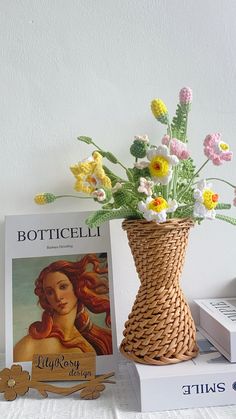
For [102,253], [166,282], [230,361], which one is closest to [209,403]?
[230,361]

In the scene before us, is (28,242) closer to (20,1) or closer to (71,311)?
(71,311)

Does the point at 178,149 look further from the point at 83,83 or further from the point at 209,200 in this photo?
the point at 83,83

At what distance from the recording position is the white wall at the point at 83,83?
2.90 ft

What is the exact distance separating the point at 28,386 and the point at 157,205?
36 centimetres

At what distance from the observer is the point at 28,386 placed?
2.31ft

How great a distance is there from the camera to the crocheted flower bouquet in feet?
2.16

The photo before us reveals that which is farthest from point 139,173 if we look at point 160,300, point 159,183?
point 160,300

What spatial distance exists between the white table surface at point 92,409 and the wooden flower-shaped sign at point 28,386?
0.01 meters

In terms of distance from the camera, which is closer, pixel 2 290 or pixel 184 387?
pixel 184 387

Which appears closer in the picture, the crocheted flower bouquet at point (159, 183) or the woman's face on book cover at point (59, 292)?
the crocheted flower bouquet at point (159, 183)

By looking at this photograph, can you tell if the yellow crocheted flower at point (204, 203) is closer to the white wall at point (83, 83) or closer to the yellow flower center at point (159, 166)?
the yellow flower center at point (159, 166)

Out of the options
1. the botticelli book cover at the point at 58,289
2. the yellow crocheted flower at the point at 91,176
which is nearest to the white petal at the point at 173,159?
the yellow crocheted flower at the point at 91,176

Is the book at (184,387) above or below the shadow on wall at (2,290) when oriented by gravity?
below

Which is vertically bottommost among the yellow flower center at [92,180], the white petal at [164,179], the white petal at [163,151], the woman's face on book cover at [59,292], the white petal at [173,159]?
the woman's face on book cover at [59,292]
